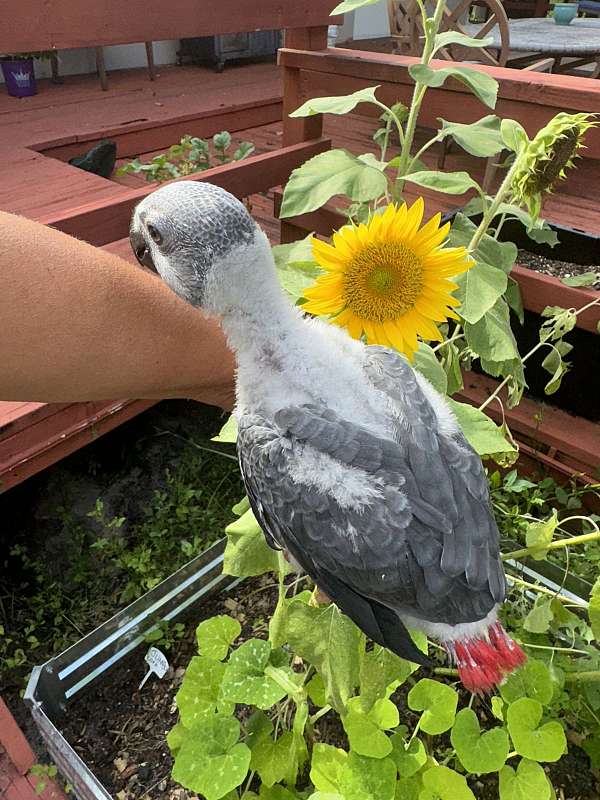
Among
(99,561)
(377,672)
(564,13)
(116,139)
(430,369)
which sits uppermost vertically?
(564,13)

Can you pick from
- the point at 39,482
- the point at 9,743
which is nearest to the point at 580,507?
the point at 9,743

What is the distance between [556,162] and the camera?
566mm

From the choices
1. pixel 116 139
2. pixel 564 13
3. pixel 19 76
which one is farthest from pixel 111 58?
pixel 564 13

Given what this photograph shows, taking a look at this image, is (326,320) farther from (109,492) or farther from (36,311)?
(109,492)

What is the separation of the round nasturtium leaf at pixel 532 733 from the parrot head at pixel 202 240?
667 millimetres

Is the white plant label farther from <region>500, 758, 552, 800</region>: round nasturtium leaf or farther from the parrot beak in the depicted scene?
the parrot beak

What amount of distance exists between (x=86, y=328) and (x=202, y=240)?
199 millimetres

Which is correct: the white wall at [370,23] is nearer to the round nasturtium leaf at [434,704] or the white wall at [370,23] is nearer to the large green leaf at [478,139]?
the large green leaf at [478,139]

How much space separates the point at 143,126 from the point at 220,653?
2.17 m

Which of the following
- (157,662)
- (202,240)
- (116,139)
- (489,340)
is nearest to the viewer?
(202,240)

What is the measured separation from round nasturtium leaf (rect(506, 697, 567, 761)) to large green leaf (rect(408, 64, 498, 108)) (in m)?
0.77

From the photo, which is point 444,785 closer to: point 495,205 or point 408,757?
point 408,757

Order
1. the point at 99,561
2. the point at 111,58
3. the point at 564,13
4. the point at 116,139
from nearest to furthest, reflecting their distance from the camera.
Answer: the point at 99,561
the point at 116,139
the point at 111,58
the point at 564,13

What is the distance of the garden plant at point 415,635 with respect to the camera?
55 centimetres
